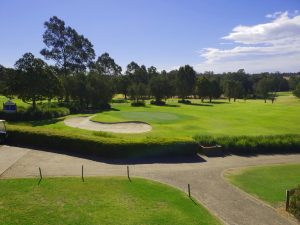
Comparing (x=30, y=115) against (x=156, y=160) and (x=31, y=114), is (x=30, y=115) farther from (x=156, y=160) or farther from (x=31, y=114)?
(x=156, y=160)

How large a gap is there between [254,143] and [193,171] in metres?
10.6

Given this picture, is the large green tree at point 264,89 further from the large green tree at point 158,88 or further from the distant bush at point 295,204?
the distant bush at point 295,204

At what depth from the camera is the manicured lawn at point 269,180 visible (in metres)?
20.8

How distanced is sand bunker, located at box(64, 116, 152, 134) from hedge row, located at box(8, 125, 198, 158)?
11.6 metres

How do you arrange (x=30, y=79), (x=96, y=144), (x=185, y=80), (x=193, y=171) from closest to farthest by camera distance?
(x=193, y=171)
(x=96, y=144)
(x=30, y=79)
(x=185, y=80)

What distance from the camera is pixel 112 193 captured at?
19.0 m

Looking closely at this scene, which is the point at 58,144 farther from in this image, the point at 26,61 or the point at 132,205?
the point at 26,61

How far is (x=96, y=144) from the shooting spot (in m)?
28.6

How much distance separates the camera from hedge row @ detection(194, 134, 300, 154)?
32.3 metres

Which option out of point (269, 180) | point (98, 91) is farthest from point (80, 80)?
point (269, 180)

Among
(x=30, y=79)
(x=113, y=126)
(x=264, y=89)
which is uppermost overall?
(x=30, y=79)

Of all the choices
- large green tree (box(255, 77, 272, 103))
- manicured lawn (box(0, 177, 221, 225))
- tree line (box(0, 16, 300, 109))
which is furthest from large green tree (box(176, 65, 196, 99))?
manicured lawn (box(0, 177, 221, 225))

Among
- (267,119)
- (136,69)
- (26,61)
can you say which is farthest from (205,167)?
(136,69)

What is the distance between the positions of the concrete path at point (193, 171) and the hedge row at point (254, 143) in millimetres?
1670
